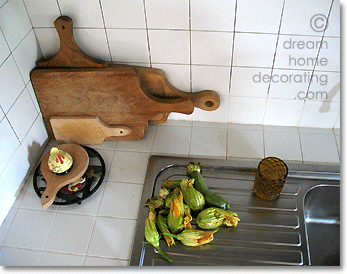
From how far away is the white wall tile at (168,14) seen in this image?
1.08 m

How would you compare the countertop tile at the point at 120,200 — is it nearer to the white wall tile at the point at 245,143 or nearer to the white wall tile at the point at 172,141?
the white wall tile at the point at 172,141

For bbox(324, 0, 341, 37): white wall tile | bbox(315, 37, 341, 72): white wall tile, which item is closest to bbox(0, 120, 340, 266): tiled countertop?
bbox(315, 37, 341, 72): white wall tile

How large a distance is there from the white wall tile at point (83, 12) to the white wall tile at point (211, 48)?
341mm

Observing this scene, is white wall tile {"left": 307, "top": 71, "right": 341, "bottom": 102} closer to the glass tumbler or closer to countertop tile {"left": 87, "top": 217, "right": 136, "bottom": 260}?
the glass tumbler

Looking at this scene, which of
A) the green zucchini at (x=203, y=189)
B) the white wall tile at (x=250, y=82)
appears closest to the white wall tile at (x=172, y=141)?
the green zucchini at (x=203, y=189)

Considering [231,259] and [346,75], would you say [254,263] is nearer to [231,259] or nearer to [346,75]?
[231,259]

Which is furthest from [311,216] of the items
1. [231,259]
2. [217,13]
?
[217,13]

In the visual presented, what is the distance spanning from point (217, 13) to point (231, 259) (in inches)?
30.8

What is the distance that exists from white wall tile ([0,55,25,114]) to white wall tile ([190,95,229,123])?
0.67m

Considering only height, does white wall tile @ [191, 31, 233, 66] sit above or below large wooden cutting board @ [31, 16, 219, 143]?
above

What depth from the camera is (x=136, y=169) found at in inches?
48.4

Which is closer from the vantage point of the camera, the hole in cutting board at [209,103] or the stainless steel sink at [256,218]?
the stainless steel sink at [256,218]

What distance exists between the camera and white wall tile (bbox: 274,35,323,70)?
1114 millimetres

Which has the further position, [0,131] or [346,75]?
[0,131]
